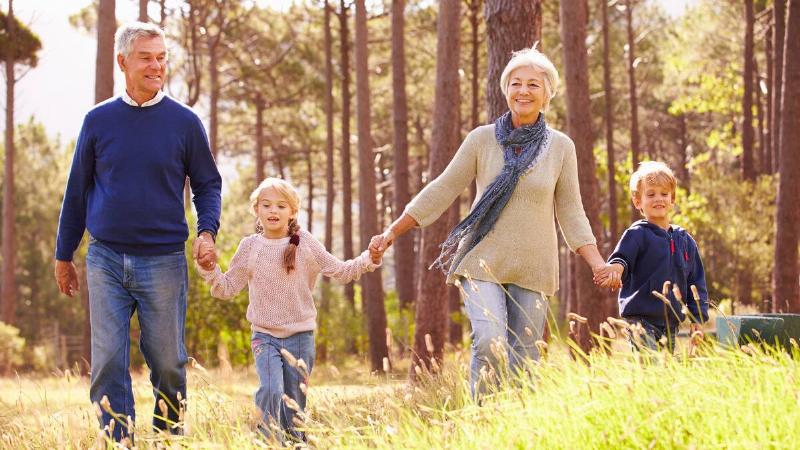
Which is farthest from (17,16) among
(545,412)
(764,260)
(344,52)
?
(545,412)

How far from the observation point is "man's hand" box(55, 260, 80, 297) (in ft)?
16.3

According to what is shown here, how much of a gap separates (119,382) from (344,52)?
53.2 feet

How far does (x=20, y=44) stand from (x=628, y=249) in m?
20.9

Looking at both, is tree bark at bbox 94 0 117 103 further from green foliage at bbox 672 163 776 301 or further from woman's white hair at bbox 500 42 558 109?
green foliage at bbox 672 163 776 301

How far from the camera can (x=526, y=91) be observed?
4883mm

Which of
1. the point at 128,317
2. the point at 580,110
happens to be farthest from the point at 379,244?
the point at 580,110

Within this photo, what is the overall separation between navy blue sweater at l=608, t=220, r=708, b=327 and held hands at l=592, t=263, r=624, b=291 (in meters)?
0.47

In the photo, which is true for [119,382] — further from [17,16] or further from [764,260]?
[17,16]

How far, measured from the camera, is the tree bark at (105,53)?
12711 millimetres

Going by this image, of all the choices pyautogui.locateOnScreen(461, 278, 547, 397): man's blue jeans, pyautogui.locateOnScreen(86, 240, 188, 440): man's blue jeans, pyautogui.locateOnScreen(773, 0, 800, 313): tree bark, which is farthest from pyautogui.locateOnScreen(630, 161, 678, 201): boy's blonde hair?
pyautogui.locateOnScreen(773, 0, 800, 313): tree bark

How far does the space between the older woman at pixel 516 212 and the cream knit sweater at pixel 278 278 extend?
523mm

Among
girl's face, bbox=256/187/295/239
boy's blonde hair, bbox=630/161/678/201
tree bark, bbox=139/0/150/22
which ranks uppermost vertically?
tree bark, bbox=139/0/150/22

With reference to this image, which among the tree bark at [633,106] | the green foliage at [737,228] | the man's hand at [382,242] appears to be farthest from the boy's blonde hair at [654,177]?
the tree bark at [633,106]

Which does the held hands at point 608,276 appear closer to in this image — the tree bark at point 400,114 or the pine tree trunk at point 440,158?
the pine tree trunk at point 440,158
